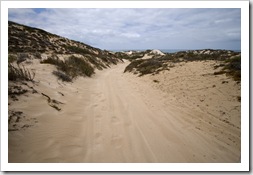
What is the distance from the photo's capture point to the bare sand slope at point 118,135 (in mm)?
2975

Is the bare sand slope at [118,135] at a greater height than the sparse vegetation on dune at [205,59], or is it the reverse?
the sparse vegetation on dune at [205,59]

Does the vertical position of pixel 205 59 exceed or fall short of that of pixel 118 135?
it exceeds it

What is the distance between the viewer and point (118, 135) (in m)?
3.63

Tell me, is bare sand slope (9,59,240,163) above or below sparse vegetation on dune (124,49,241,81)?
below

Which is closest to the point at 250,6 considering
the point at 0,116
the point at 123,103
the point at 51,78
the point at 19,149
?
the point at 123,103

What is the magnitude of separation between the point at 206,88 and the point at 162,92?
1.78m

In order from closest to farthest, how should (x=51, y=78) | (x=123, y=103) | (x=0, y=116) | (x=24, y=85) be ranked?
(x=0, y=116) → (x=24, y=85) → (x=123, y=103) → (x=51, y=78)

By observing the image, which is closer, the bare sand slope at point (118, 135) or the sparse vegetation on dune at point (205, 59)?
the bare sand slope at point (118, 135)

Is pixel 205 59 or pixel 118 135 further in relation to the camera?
pixel 205 59

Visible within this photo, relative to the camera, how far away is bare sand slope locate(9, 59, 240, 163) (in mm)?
2975

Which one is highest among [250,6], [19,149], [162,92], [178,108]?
[250,6]

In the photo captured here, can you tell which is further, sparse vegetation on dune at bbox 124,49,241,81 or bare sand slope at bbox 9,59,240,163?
sparse vegetation on dune at bbox 124,49,241,81

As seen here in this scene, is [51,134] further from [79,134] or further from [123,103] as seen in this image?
[123,103]

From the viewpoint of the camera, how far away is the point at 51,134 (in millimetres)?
3426
